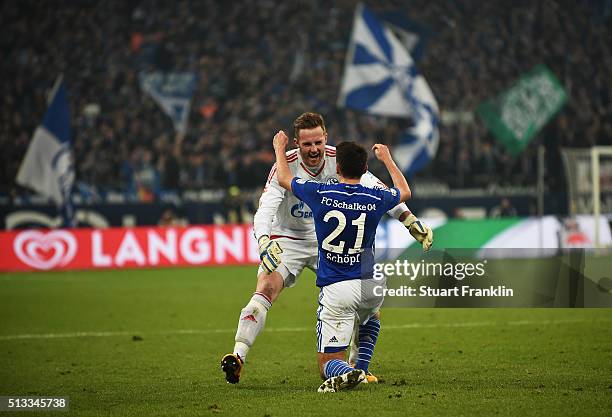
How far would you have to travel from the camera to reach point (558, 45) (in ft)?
106

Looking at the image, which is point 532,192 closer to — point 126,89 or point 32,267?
point 126,89

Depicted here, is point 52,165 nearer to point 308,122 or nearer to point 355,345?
point 355,345

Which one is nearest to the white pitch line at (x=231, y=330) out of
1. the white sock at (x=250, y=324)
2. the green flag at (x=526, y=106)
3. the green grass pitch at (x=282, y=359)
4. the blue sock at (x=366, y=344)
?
the green grass pitch at (x=282, y=359)

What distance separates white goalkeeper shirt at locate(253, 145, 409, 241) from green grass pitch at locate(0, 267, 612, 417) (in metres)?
1.20

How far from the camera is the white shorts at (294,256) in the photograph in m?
8.30

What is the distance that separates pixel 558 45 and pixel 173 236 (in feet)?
52.8

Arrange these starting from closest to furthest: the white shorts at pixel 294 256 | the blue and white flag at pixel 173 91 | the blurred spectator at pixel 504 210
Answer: the white shorts at pixel 294 256, the blurred spectator at pixel 504 210, the blue and white flag at pixel 173 91

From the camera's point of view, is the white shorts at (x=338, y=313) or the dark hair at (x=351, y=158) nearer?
the dark hair at (x=351, y=158)

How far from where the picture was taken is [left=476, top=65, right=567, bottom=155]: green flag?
27.6 m

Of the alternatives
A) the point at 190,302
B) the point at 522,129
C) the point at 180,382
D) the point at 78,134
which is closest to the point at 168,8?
the point at 78,134

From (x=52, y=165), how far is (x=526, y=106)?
43.0 ft

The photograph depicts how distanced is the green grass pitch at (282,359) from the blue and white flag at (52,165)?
21.4 feet

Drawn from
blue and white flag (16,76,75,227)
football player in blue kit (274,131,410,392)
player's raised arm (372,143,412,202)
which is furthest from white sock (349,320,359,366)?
blue and white flag (16,76,75,227)

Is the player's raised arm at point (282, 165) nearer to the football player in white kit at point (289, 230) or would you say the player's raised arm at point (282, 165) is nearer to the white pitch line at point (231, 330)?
the football player in white kit at point (289, 230)
